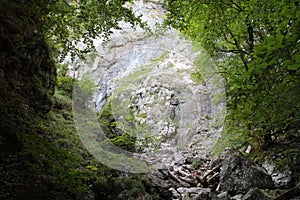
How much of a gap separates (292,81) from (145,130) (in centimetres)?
497

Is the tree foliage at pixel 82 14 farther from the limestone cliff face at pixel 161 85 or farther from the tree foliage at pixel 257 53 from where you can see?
the limestone cliff face at pixel 161 85

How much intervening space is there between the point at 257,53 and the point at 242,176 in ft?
10.6

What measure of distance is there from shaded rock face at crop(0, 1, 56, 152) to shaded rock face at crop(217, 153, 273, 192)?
412 centimetres

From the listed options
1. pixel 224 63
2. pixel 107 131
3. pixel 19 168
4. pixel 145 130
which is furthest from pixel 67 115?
pixel 224 63

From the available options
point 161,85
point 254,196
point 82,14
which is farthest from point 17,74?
point 254,196

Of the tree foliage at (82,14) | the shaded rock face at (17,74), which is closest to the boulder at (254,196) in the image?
the tree foliage at (82,14)

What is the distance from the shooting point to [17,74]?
5090 mm

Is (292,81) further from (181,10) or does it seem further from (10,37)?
(10,37)

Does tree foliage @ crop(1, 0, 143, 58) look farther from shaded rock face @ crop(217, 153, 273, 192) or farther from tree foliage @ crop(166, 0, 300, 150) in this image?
shaded rock face @ crop(217, 153, 273, 192)

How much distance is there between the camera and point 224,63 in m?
5.64

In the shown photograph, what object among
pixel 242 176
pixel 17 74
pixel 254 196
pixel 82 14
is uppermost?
pixel 82 14

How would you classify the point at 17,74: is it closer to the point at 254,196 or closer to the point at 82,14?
the point at 82,14

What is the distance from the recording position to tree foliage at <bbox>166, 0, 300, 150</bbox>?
215cm

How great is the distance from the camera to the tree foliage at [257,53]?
2.15 meters
